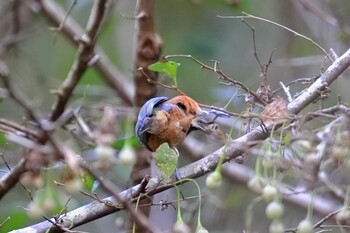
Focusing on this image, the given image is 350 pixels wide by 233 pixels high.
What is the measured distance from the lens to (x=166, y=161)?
1.28 metres

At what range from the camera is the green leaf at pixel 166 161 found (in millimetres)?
1272

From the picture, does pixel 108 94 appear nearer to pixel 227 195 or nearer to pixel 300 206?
pixel 227 195

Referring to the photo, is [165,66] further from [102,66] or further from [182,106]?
[102,66]

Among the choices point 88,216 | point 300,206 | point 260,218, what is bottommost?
point 260,218

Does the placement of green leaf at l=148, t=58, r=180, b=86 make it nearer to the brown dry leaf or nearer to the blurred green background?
the brown dry leaf

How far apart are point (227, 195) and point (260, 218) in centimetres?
24

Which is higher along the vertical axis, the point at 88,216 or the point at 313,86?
the point at 313,86

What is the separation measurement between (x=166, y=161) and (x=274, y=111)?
0.21m

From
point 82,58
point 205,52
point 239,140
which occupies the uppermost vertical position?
point 239,140

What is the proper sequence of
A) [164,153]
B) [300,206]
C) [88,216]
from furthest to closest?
[300,206] → [88,216] → [164,153]

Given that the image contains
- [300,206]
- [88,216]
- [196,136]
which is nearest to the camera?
[88,216]

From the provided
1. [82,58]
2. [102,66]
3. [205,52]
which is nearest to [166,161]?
[82,58]

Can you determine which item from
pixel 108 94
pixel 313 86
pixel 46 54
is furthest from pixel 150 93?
pixel 46 54

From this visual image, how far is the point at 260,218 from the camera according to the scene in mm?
2963
